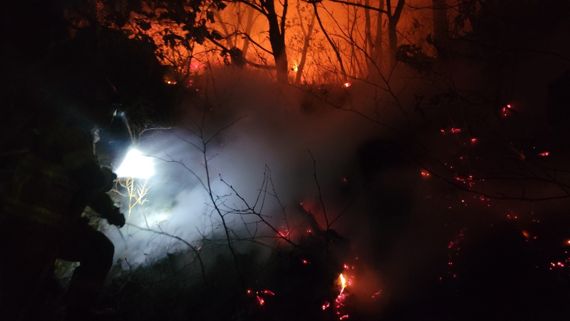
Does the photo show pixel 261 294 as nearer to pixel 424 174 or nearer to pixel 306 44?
pixel 424 174

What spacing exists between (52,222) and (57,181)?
614 mm

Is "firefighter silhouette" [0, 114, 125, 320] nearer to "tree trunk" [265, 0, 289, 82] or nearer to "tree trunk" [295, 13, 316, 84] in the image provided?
"tree trunk" [265, 0, 289, 82]

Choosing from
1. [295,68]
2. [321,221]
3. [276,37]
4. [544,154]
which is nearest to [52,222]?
[321,221]

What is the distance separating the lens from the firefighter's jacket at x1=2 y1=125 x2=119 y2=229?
4.53 metres

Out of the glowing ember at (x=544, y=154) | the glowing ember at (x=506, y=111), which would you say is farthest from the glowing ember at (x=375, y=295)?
the glowing ember at (x=506, y=111)

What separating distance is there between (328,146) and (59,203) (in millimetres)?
6713

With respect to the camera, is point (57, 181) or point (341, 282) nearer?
point (57, 181)

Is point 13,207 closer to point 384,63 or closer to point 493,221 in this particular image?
point 493,221

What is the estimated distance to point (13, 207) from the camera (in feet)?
14.6

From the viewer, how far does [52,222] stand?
15.9 ft

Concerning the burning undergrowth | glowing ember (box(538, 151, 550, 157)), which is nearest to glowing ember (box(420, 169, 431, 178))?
the burning undergrowth

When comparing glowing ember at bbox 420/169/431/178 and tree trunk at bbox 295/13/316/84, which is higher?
tree trunk at bbox 295/13/316/84

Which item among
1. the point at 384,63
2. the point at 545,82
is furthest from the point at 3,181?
the point at 384,63

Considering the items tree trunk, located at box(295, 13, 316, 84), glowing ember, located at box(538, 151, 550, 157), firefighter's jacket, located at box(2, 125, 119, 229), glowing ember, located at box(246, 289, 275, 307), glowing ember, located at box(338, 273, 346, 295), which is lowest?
glowing ember, located at box(246, 289, 275, 307)
